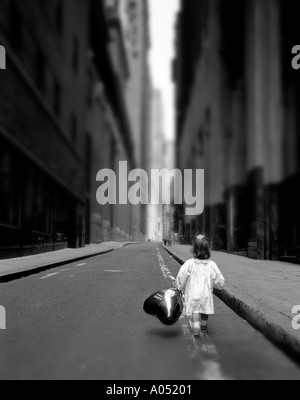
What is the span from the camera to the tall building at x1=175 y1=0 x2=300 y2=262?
64.8ft

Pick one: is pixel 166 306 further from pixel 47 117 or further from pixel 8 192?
pixel 47 117

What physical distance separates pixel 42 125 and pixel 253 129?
10972mm

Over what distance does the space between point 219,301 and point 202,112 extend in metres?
39.4

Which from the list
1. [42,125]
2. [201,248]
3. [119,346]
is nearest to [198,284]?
[201,248]

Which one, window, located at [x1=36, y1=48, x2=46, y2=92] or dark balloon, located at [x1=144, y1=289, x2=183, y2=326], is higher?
window, located at [x1=36, y1=48, x2=46, y2=92]

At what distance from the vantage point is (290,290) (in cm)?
912

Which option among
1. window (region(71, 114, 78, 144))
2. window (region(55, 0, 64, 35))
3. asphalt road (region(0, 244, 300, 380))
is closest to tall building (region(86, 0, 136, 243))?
window (region(71, 114, 78, 144))

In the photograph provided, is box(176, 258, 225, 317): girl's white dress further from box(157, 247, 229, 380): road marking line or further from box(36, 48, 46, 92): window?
box(36, 48, 46, 92): window

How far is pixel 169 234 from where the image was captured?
2184 inches

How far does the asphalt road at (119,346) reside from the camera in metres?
4.20

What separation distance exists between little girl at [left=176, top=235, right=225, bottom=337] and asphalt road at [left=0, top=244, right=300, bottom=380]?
30 cm

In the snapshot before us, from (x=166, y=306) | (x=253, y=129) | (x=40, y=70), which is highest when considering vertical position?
(x=40, y=70)

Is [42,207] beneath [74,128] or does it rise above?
beneath

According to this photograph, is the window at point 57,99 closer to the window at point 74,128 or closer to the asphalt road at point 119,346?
the window at point 74,128
